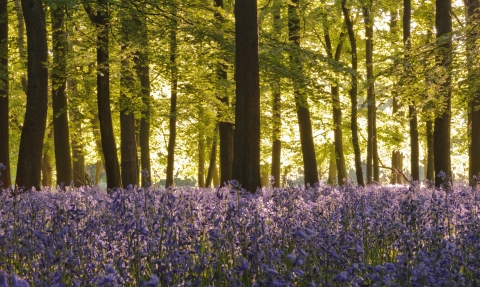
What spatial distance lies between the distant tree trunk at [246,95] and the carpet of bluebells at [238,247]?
4.44 m

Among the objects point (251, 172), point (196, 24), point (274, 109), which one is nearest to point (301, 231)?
point (251, 172)

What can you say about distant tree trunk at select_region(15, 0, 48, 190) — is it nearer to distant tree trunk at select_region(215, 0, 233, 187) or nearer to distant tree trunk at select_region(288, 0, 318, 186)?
distant tree trunk at select_region(215, 0, 233, 187)

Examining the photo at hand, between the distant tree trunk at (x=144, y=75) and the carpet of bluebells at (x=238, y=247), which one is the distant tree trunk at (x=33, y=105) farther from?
the carpet of bluebells at (x=238, y=247)

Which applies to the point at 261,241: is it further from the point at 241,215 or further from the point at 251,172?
the point at 251,172

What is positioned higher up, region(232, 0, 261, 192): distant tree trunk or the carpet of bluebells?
region(232, 0, 261, 192): distant tree trunk

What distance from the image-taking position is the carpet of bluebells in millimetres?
4238

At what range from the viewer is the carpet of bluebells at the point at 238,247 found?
4238mm

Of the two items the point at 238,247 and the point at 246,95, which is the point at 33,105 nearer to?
the point at 246,95

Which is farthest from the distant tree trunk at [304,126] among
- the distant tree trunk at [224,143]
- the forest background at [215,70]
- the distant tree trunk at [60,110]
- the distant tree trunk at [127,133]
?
the distant tree trunk at [60,110]

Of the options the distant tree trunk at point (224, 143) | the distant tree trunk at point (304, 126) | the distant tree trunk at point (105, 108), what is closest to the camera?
the distant tree trunk at point (105, 108)

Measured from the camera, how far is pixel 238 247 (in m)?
6.08

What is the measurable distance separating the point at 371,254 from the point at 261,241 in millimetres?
2034

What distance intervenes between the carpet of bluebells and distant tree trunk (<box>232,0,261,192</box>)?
14.6 ft

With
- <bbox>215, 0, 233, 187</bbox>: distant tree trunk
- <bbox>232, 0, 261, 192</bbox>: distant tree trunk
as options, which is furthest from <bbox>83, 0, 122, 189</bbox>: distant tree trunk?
<bbox>232, 0, 261, 192</bbox>: distant tree trunk
